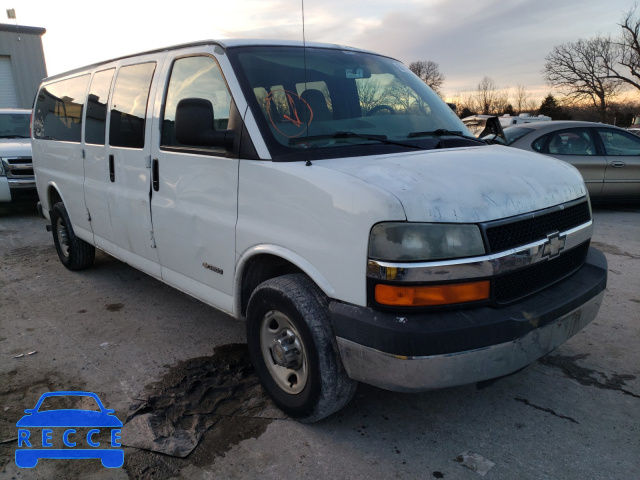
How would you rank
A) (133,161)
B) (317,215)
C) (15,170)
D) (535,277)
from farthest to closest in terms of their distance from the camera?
(15,170)
(133,161)
(535,277)
(317,215)

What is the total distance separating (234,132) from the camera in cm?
284

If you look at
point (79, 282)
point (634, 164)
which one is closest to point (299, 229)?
point (79, 282)

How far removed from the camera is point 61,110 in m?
5.32

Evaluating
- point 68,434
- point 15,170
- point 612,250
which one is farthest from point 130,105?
point 15,170

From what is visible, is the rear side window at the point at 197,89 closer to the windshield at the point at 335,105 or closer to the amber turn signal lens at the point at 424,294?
the windshield at the point at 335,105

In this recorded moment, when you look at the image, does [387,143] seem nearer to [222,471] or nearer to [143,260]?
[222,471]

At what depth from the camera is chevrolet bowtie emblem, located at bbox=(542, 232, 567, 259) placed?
2.49 m

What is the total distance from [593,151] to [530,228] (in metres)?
7.18

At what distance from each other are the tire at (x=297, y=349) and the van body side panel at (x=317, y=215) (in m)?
0.17

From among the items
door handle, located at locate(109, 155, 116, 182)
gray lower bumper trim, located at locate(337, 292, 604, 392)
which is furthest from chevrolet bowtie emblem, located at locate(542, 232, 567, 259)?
door handle, located at locate(109, 155, 116, 182)

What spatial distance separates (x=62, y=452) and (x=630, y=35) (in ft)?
167

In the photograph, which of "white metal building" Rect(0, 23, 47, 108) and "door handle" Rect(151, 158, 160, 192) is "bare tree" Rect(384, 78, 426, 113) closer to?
"door handle" Rect(151, 158, 160, 192)

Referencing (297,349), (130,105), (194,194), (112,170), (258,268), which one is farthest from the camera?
(112,170)

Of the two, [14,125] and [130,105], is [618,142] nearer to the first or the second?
[130,105]
